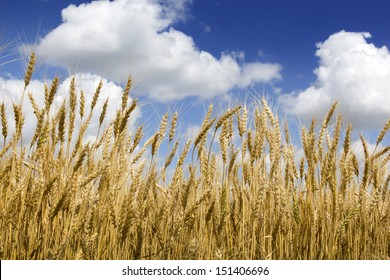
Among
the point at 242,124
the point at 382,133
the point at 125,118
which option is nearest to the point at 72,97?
the point at 125,118

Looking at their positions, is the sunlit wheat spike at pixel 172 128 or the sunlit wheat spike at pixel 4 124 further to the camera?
the sunlit wheat spike at pixel 172 128

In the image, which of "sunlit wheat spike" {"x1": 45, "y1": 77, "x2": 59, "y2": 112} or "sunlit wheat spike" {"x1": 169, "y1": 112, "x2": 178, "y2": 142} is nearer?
"sunlit wheat spike" {"x1": 45, "y1": 77, "x2": 59, "y2": 112}

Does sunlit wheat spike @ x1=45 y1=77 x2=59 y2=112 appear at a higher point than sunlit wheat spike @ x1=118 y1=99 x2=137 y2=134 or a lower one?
higher

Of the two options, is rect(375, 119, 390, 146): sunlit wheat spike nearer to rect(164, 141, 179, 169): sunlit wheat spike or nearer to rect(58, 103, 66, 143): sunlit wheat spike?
rect(164, 141, 179, 169): sunlit wheat spike

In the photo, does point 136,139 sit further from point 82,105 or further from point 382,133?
point 382,133

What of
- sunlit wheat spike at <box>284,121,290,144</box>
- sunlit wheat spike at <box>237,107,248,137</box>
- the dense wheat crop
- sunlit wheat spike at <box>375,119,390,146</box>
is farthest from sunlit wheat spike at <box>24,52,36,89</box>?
sunlit wheat spike at <box>375,119,390,146</box>

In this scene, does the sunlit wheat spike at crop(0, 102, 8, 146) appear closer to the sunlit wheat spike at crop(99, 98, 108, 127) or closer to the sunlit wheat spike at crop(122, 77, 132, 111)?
the sunlit wheat spike at crop(99, 98, 108, 127)

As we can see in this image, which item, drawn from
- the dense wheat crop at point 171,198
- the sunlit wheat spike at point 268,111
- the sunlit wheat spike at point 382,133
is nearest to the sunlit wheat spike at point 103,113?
the dense wheat crop at point 171,198

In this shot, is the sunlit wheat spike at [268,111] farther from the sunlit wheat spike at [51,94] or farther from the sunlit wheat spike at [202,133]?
the sunlit wheat spike at [51,94]

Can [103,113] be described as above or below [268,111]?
A: below

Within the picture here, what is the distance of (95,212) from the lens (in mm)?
2596

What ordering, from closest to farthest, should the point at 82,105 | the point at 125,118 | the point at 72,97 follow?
the point at 125,118, the point at 72,97, the point at 82,105

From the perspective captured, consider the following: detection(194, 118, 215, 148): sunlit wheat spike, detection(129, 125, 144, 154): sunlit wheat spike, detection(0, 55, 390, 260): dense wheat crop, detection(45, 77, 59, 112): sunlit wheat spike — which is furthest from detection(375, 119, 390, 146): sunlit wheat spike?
detection(45, 77, 59, 112): sunlit wheat spike
